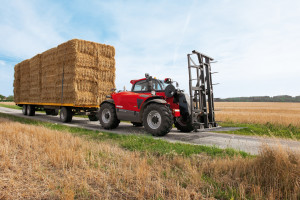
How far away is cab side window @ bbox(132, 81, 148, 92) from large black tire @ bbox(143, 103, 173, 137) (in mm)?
1260

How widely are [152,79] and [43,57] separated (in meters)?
9.84

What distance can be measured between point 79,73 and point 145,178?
367 inches

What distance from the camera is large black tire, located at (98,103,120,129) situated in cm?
923

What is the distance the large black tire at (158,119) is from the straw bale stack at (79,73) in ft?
16.3

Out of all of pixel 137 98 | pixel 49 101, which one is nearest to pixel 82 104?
pixel 49 101

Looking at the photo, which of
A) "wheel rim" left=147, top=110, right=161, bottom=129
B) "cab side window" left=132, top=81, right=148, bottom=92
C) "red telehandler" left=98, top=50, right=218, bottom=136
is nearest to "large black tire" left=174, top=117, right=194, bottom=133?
"red telehandler" left=98, top=50, right=218, bottom=136

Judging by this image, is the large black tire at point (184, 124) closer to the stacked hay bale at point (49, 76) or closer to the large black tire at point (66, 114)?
the large black tire at point (66, 114)

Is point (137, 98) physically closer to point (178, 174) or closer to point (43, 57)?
point (178, 174)

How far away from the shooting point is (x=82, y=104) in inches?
440

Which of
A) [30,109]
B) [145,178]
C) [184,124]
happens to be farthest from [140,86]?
[30,109]

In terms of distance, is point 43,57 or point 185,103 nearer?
point 185,103

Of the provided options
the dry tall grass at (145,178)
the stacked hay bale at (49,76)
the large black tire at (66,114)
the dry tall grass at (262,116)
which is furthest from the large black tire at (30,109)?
the dry tall grass at (262,116)

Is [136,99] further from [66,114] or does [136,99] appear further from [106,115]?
[66,114]

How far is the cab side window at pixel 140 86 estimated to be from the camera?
8633 millimetres
